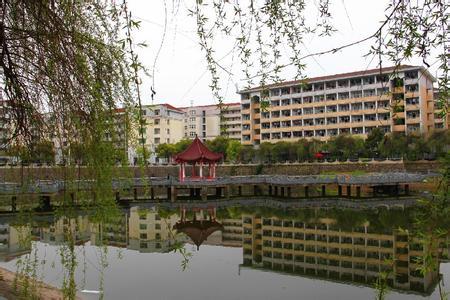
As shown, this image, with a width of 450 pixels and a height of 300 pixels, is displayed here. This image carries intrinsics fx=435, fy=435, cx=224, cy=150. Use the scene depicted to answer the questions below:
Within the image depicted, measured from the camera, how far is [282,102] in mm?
43719

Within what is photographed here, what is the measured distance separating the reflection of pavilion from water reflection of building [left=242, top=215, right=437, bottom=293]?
4.58ft

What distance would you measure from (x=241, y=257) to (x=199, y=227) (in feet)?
16.8

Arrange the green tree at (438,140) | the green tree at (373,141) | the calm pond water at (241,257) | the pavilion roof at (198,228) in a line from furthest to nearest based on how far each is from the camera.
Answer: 1. the green tree at (373,141)
2. the green tree at (438,140)
3. the pavilion roof at (198,228)
4. the calm pond water at (241,257)

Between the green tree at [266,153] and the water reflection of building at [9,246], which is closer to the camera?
the water reflection of building at [9,246]

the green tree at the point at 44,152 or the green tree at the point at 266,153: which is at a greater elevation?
the green tree at the point at 266,153

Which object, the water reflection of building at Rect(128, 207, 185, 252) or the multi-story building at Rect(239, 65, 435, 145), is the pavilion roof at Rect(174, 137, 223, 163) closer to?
the water reflection of building at Rect(128, 207, 185, 252)

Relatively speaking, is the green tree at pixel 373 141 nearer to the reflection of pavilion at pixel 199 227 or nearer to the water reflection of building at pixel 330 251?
the water reflection of building at pixel 330 251

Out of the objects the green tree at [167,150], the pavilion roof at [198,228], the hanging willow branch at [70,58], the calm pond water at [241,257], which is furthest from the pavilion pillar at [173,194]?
the hanging willow branch at [70,58]

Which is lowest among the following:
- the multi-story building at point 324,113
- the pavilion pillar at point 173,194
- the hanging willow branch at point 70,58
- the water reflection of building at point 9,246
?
the water reflection of building at point 9,246

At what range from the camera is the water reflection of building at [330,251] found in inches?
388

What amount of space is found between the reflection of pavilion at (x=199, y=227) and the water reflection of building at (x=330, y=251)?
4.58 ft

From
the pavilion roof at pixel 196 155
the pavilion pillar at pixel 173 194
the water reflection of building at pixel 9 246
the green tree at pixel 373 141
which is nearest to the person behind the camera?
the water reflection of building at pixel 9 246

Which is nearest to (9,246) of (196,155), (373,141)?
(196,155)

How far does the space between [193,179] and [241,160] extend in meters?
16.6
